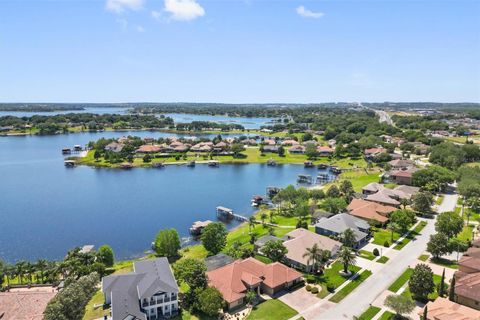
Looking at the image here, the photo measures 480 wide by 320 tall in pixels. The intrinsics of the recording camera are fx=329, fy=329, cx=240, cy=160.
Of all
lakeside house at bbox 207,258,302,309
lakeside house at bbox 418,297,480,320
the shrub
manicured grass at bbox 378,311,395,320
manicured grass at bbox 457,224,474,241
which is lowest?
the shrub

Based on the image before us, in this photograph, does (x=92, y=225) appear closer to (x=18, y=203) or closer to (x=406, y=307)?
(x=18, y=203)

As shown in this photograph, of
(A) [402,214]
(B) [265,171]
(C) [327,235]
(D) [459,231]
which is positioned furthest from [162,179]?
(D) [459,231]

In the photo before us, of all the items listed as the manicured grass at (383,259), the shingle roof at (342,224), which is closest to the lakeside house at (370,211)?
the shingle roof at (342,224)

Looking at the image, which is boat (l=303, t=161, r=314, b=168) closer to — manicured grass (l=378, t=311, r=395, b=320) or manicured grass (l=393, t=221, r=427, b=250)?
manicured grass (l=393, t=221, r=427, b=250)

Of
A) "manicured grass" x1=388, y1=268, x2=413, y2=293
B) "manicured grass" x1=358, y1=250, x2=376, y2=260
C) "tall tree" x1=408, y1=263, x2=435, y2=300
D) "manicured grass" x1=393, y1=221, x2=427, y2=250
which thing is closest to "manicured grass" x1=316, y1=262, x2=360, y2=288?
"manicured grass" x1=358, y1=250, x2=376, y2=260

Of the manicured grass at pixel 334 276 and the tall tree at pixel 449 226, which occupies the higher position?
the tall tree at pixel 449 226

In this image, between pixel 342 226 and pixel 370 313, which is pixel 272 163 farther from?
pixel 370 313

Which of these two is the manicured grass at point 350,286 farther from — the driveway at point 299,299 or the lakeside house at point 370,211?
the lakeside house at point 370,211
